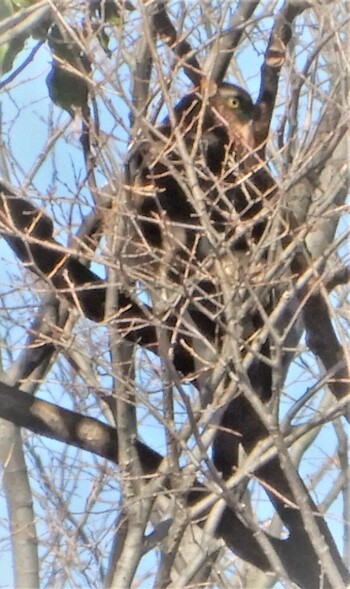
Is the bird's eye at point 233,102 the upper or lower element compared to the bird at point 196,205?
upper

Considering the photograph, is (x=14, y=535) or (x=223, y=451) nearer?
(x=223, y=451)

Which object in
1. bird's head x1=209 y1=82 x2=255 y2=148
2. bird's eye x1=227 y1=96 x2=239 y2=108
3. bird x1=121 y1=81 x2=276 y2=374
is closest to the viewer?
bird x1=121 y1=81 x2=276 y2=374

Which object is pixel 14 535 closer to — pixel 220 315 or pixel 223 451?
pixel 223 451

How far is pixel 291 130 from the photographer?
8.02 ft

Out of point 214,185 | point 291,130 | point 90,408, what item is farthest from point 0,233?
point 90,408

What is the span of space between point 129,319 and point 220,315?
231 millimetres

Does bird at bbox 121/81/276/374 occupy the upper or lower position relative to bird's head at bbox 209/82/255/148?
lower

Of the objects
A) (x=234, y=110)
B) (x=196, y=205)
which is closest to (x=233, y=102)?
(x=234, y=110)

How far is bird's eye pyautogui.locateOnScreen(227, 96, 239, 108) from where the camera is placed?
2.76 m

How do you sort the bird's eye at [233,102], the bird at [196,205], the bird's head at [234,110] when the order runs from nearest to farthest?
1. the bird at [196,205]
2. the bird's head at [234,110]
3. the bird's eye at [233,102]

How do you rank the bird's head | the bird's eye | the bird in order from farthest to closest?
the bird's eye → the bird's head → the bird

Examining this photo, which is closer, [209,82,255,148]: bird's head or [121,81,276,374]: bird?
[121,81,276,374]: bird

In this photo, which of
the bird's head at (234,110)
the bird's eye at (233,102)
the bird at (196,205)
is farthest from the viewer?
the bird's eye at (233,102)

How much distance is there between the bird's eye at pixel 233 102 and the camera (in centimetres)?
276
